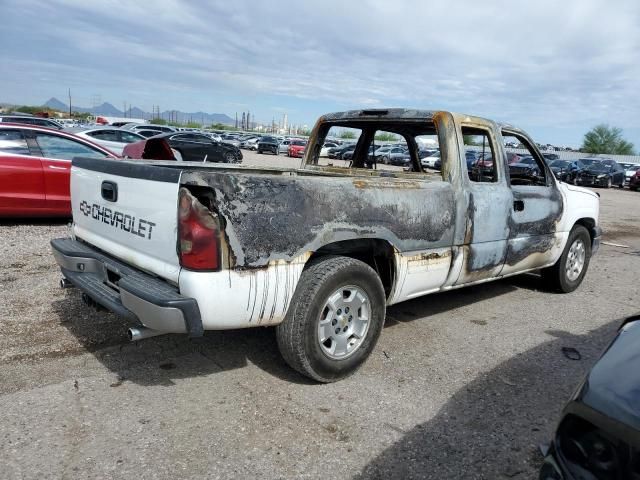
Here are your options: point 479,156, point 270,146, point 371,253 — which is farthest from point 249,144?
point 371,253

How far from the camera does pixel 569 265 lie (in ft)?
19.6

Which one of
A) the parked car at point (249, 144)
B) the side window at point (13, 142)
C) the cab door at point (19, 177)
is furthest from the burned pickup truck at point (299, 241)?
the parked car at point (249, 144)

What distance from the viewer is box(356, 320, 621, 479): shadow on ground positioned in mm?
2645

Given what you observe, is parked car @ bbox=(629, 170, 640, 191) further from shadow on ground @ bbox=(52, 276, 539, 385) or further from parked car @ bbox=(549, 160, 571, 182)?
shadow on ground @ bbox=(52, 276, 539, 385)

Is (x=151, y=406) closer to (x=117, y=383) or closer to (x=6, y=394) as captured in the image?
(x=117, y=383)

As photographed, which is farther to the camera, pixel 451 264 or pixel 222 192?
pixel 451 264

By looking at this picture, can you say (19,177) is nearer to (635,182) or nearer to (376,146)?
(376,146)

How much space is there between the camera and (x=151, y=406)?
3.11 meters

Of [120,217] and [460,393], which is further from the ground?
[120,217]

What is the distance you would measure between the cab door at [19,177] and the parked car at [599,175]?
27668 mm

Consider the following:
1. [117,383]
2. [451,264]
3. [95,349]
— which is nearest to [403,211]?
[451,264]

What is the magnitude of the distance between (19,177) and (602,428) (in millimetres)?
7781

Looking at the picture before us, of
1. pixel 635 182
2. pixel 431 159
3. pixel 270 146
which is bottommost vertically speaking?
pixel 270 146

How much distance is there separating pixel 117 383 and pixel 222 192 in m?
1.54
